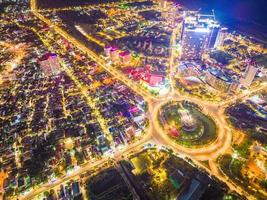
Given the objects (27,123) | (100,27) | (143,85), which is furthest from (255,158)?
(100,27)

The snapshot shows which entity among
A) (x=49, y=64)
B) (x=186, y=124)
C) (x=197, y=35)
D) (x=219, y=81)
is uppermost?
(x=197, y=35)

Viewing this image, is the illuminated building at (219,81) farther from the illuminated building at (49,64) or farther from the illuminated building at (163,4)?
the illuminated building at (163,4)

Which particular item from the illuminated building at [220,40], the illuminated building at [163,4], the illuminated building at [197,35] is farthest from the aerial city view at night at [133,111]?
the illuminated building at [163,4]

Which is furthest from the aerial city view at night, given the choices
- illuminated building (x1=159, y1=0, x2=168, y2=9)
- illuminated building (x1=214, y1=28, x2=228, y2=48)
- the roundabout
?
illuminated building (x1=159, y1=0, x2=168, y2=9)

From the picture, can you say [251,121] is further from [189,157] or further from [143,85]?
[143,85]

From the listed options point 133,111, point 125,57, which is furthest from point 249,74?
point 125,57

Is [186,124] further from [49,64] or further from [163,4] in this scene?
[163,4]
